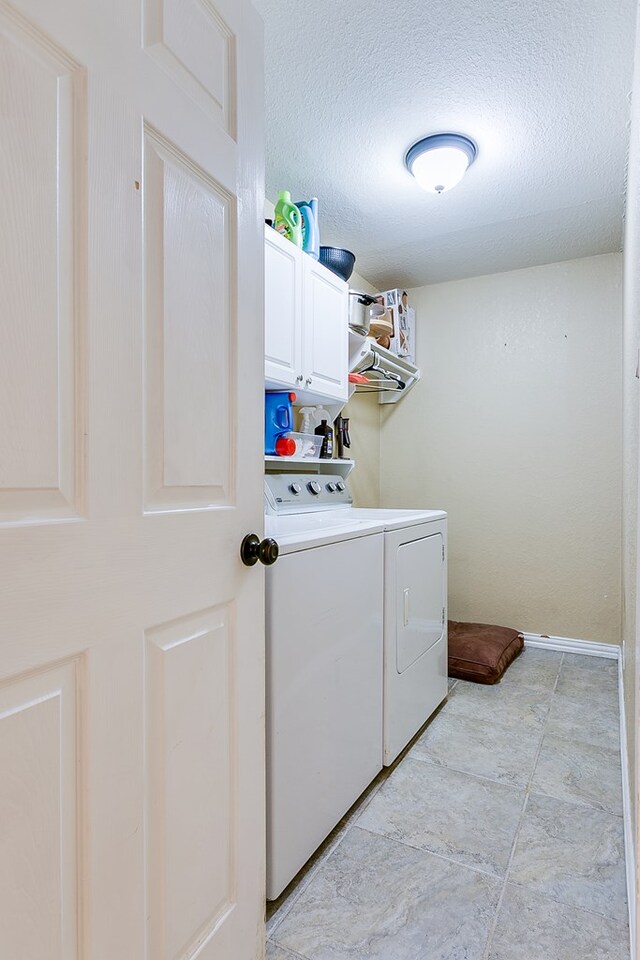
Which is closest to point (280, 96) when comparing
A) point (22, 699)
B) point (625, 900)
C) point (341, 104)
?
point (341, 104)

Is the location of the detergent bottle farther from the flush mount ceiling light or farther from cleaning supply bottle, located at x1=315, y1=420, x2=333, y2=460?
cleaning supply bottle, located at x1=315, y1=420, x2=333, y2=460

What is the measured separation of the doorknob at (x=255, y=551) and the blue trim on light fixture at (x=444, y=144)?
1.92 m

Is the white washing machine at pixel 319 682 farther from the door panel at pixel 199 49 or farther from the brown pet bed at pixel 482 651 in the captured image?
the brown pet bed at pixel 482 651

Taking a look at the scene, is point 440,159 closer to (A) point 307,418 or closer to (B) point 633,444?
(A) point 307,418

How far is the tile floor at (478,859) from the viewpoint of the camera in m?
1.23

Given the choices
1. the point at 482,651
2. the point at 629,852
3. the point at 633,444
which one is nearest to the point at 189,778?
the point at 629,852

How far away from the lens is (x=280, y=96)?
6.20 feet

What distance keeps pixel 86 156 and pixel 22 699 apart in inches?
28.4

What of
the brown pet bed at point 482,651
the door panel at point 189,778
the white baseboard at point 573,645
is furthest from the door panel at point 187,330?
the white baseboard at point 573,645

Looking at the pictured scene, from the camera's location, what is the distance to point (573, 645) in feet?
10.6

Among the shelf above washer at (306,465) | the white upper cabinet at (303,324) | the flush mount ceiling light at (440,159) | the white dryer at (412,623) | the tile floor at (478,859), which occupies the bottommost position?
the tile floor at (478,859)

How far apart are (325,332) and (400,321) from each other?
1.24 meters

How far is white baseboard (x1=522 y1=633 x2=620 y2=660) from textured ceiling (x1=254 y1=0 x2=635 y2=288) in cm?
241

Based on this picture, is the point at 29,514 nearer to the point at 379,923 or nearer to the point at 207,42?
the point at 207,42
